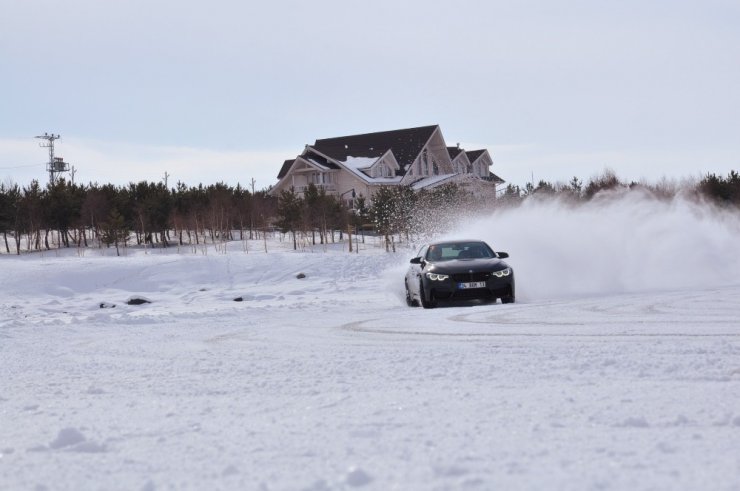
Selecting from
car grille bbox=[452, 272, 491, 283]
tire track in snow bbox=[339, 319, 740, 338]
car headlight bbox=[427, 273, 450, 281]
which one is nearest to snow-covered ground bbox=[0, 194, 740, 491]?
tire track in snow bbox=[339, 319, 740, 338]

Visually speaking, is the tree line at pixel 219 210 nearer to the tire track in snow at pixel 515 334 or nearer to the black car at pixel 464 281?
the black car at pixel 464 281

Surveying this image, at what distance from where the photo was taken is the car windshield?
1895 centimetres

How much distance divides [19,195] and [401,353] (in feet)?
157

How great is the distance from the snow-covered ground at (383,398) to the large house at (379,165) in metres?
51.7

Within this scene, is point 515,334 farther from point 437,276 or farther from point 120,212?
point 120,212

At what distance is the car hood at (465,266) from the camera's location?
17.8 metres

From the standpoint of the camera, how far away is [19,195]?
172 ft

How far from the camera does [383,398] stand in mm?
6664

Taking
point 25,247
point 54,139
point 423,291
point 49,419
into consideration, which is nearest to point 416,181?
point 25,247

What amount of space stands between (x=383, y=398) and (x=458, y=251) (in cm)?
1266

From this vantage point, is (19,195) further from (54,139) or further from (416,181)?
(54,139)

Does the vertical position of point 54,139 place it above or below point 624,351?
above

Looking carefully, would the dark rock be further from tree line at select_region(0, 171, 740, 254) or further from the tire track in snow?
tree line at select_region(0, 171, 740, 254)

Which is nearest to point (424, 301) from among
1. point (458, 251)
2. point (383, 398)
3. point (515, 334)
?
point (458, 251)
